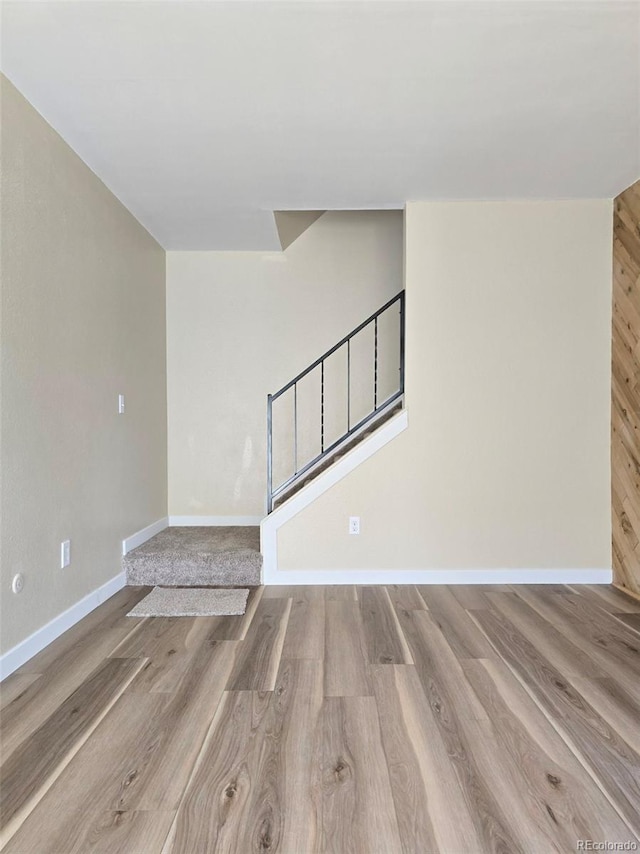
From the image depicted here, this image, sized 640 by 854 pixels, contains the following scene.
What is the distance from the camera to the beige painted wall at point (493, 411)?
137 inches

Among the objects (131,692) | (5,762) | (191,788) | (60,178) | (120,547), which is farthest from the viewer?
(120,547)

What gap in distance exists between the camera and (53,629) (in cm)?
252

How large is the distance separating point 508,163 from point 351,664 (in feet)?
9.13

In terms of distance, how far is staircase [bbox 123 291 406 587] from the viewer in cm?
349

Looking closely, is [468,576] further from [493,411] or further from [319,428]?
[319,428]

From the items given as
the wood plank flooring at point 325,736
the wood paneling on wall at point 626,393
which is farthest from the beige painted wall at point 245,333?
the wood plank flooring at point 325,736

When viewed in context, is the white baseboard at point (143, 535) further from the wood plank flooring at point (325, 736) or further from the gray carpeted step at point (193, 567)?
the wood plank flooring at point (325, 736)

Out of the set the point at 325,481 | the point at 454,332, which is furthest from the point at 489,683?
the point at 454,332

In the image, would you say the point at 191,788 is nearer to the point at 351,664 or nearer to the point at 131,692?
the point at 131,692

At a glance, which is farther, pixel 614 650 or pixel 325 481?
pixel 325 481

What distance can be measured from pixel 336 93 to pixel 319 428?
2.80 meters

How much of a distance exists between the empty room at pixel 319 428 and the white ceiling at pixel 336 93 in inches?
0.6

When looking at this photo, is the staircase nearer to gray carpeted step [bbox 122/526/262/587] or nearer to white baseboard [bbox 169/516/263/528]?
gray carpeted step [bbox 122/526/262/587]

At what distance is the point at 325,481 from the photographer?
3.48 m
